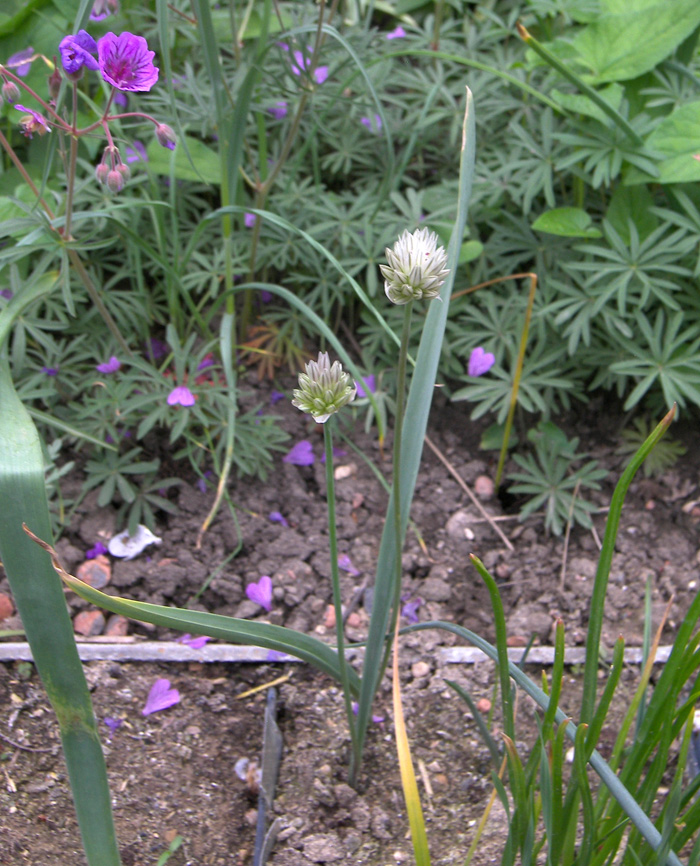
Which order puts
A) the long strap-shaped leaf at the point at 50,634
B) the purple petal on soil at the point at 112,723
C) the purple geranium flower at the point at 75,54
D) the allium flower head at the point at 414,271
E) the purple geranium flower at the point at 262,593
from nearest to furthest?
the allium flower head at the point at 414,271
the long strap-shaped leaf at the point at 50,634
the purple geranium flower at the point at 75,54
the purple petal on soil at the point at 112,723
the purple geranium flower at the point at 262,593

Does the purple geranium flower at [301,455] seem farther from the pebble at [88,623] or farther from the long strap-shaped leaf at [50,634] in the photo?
the long strap-shaped leaf at [50,634]

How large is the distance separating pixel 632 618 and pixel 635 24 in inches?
49.9

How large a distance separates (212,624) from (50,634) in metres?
0.19

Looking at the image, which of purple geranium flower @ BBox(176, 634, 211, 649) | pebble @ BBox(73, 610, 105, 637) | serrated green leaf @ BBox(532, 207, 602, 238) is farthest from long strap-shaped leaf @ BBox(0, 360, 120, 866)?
serrated green leaf @ BBox(532, 207, 602, 238)

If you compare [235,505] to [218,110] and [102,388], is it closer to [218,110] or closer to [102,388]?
[102,388]

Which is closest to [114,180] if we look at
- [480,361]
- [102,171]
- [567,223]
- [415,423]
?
[102,171]

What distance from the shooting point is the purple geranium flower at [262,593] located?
147 centimetres

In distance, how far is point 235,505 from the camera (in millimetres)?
1636

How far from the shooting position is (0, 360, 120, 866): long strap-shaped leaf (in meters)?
0.85

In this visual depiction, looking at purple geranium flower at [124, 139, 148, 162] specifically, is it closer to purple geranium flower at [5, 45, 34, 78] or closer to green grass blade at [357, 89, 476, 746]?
purple geranium flower at [5, 45, 34, 78]

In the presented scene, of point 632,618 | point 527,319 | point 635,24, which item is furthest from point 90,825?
point 635,24

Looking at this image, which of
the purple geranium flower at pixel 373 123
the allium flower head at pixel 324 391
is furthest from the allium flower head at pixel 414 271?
the purple geranium flower at pixel 373 123

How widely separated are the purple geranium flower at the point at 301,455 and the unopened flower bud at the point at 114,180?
750 mm

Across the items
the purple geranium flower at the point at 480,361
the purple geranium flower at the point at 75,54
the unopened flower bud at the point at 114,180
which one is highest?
the purple geranium flower at the point at 75,54
